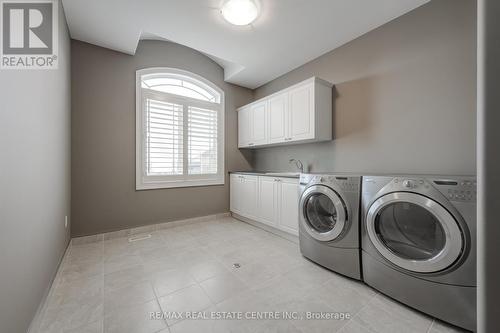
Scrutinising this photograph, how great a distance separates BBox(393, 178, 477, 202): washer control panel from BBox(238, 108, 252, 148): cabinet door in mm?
2569

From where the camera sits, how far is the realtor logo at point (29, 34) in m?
1.07

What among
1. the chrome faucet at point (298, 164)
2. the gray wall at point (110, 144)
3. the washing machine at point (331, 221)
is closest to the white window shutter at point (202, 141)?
the gray wall at point (110, 144)

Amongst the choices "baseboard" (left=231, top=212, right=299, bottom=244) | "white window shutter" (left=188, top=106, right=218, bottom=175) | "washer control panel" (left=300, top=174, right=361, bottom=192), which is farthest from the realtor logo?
"baseboard" (left=231, top=212, right=299, bottom=244)

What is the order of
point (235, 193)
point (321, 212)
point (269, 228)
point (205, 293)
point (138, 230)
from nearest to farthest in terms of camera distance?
point (205, 293)
point (321, 212)
point (138, 230)
point (269, 228)
point (235, 193)

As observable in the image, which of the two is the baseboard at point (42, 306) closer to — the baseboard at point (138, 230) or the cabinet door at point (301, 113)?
the baseboard at point (138, 230)

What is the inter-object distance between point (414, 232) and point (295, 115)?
1.83 metres

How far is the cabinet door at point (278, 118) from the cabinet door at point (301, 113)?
9cm

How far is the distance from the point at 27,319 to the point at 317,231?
215cm

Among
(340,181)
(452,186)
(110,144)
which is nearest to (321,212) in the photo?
(340,181)

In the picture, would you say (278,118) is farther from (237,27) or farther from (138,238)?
(138,238)

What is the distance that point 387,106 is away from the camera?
7.11 feet

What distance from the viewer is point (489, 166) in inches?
17.4

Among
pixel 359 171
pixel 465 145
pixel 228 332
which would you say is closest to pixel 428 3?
pixel 465 145

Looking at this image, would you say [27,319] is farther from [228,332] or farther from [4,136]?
[228,332]
